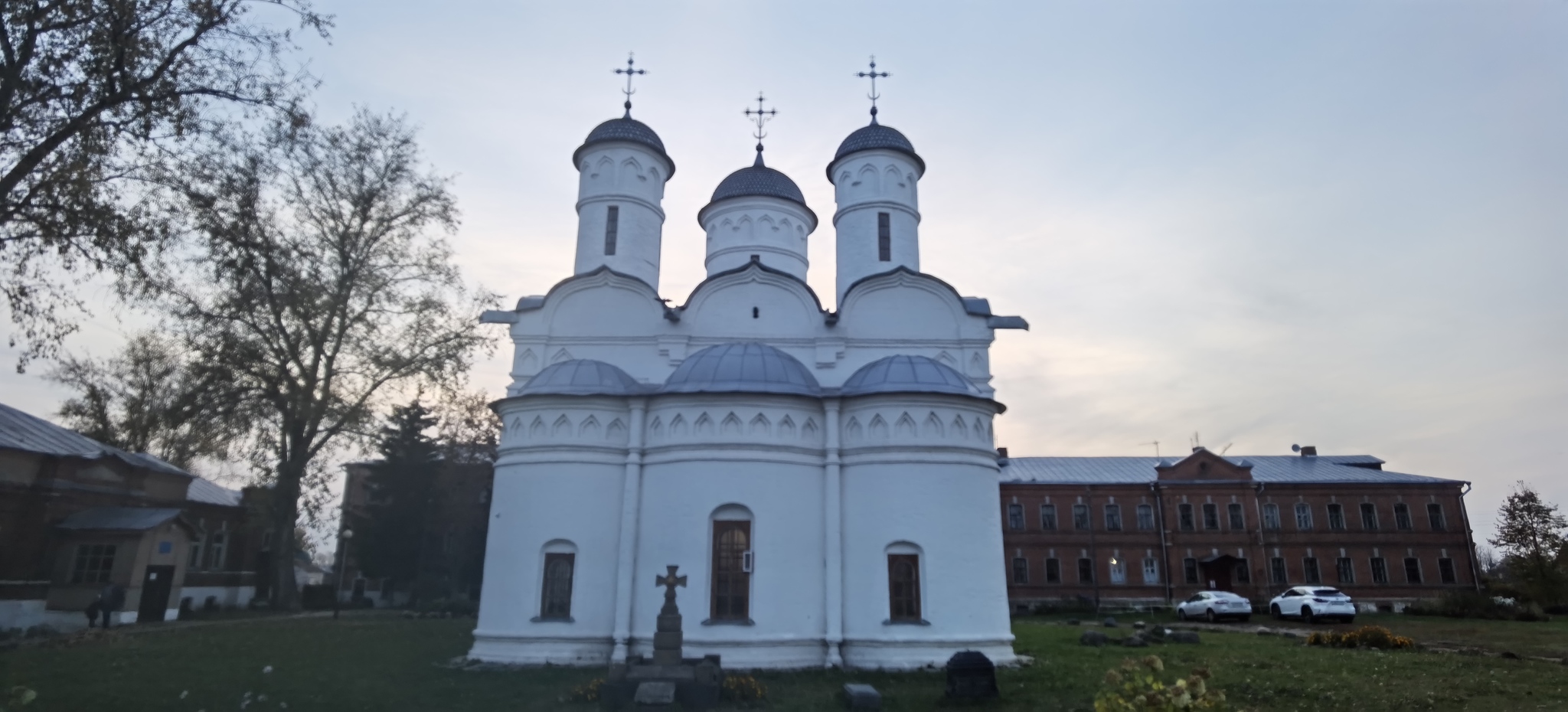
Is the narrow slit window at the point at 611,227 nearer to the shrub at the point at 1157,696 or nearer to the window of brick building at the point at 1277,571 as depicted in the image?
the shrub at the point at 1157,696

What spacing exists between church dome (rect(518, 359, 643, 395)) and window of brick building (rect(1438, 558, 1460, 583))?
31630mm

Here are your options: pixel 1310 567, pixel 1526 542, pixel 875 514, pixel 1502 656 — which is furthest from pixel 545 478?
pixel 1526 542

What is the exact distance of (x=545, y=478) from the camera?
1458 centimetres

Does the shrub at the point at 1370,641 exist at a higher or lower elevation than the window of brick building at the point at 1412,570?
lower

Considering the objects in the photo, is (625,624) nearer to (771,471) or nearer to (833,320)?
(771,471)

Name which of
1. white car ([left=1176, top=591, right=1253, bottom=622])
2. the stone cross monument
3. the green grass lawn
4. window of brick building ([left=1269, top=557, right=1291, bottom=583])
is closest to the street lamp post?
the green grass lawn

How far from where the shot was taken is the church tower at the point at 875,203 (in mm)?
18797

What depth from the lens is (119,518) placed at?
21016mm

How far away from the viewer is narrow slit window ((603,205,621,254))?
738 inches

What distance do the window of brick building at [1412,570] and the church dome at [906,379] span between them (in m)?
Answer: 26.4

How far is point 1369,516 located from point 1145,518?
26.0ft

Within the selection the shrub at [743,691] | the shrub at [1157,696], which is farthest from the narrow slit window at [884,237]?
the shrub at [1157,696]

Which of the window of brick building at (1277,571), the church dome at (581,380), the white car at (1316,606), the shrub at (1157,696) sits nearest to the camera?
the shrub at (1157,696)

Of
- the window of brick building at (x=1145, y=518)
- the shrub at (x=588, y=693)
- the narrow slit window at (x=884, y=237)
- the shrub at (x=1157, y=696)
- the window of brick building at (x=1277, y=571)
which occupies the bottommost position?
the shrub at (x=588, y=693)
